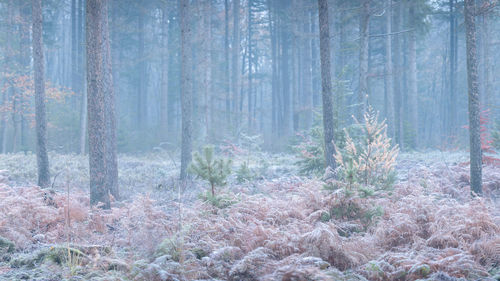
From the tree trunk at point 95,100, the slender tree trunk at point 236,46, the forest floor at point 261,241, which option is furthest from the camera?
the slender tree trunk at point 236,46

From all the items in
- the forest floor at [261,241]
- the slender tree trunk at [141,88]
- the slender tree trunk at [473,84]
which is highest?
the slender tree trunk at [141,88]

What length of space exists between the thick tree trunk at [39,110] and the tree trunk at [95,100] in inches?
150

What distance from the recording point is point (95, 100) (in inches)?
334

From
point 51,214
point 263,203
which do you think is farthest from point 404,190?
point 51,214

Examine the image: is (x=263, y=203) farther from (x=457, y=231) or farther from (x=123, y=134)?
(x=123, y=134)

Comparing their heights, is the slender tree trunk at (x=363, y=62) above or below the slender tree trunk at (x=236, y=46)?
below

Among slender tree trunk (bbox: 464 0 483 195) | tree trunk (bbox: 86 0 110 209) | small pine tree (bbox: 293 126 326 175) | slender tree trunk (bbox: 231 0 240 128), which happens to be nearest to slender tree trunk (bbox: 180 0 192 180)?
small pine tree (bbox: 293 126 326 175)

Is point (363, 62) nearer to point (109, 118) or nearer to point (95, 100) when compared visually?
point (109, 118)

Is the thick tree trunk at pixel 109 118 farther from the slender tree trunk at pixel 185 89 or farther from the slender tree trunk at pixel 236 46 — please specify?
the slender tree trunk at pixel 236 46

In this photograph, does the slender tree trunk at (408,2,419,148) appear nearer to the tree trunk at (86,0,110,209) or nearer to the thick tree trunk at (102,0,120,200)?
the thick tree trunk at (102,0,120,200)

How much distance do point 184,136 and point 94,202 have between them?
20.1 feet

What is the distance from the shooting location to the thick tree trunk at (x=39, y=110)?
446 inches

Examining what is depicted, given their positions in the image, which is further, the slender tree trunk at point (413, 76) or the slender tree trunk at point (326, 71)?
the slender tree trunk at point (413, 76)

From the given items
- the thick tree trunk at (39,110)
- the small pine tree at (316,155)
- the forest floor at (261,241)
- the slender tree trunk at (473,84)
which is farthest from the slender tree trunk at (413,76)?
the thick tree trunk at (39,110)
